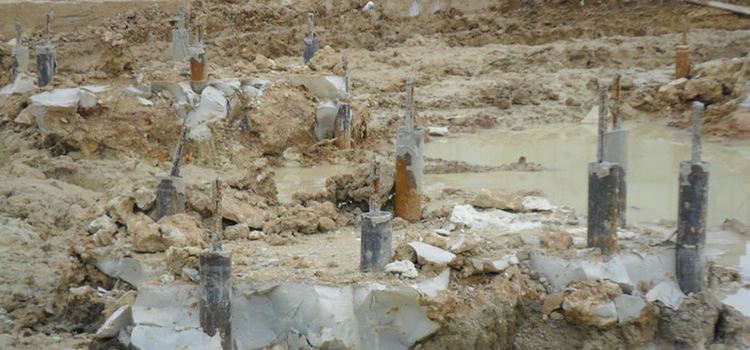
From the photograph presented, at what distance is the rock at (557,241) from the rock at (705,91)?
8478mm

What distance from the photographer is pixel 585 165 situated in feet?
37.5

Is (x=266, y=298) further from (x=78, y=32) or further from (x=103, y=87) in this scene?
(x=78, y=32)

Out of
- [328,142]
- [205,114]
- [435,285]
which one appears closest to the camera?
[435,285]

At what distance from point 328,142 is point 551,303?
6232mm

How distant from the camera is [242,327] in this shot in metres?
6.08

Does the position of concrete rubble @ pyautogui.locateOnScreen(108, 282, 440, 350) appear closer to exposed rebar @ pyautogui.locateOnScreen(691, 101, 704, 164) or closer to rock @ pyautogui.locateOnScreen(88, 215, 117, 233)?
rock @ pyautogui.locateOnScreen(88, 215, 117, 233)

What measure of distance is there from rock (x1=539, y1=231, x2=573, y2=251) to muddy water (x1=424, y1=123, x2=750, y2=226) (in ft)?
7.50

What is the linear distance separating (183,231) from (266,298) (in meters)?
1.11

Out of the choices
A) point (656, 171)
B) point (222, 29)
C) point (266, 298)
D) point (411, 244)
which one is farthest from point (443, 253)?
point (222, 29)

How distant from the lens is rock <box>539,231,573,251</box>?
6.78 m

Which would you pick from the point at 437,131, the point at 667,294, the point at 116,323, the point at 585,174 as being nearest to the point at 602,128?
the point at 667,294

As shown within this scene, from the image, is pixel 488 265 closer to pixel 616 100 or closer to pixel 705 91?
pixel 616 100

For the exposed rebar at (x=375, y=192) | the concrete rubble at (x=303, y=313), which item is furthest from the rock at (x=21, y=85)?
the exposed rebar at (x=375, y=192)

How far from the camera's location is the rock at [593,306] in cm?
622
